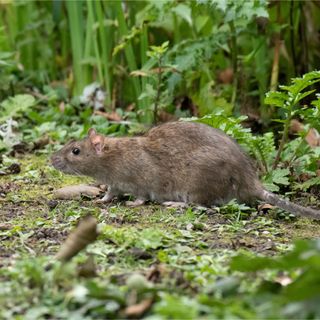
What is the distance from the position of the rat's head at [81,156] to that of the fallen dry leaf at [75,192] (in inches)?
6.0

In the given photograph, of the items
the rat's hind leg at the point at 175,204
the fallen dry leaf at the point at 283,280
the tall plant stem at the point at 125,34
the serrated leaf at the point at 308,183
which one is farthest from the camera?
the tall plant stem at the point at 125,34

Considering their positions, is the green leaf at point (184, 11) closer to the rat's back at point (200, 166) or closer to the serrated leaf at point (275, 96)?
the rat's back at point (200, 166)

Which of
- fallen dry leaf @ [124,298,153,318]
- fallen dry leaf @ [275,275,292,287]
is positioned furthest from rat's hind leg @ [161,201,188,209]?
fallen dry leaf @ [124,298,153,318]

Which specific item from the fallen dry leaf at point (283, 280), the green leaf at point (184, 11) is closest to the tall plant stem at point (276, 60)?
the green leaf at point (184, 11)

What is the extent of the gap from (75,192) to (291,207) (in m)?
1.87

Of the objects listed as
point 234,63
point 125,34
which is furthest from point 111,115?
point 234,63

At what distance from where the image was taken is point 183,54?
9.04 metres

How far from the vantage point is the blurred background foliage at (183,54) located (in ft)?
29.4

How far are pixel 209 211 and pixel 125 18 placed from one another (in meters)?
3.76

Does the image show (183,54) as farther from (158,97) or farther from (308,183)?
(308,183)

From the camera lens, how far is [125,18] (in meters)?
10.0

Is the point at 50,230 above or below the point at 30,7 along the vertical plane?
below

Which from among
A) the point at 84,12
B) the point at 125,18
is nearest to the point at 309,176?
the point at 125,18

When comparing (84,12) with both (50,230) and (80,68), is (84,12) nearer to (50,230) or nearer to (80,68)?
(80,68)
